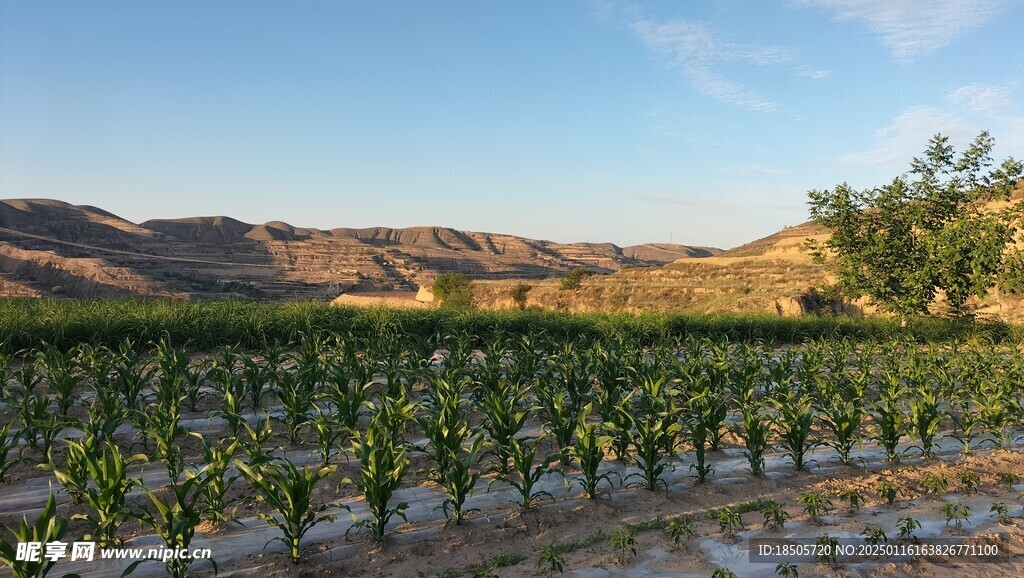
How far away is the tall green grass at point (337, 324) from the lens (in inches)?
444

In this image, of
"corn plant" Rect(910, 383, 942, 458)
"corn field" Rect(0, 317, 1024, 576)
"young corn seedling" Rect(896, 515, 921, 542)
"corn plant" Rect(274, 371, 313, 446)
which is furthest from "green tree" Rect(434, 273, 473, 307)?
"young corn seedling" Rect(896, 515, 921, 542)

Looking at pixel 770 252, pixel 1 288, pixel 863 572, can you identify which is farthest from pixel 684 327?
pixel 1 288

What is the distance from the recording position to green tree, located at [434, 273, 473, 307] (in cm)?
6081

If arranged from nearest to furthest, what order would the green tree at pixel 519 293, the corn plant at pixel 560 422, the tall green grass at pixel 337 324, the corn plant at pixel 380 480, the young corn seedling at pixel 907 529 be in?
the corn plant at pixel 380 480
the young corn seedling at pixel 907 529
the corn plant at pixel 560 422
the tall green grass at pixel 337 324
the green tree at pixel 519 293

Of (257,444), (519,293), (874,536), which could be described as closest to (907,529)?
(874,536)

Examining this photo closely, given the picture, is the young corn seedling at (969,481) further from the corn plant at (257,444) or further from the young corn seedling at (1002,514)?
the corn plant at (257,444)

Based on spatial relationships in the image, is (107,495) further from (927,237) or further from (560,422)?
(927,237)

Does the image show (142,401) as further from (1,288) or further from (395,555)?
(1,288)

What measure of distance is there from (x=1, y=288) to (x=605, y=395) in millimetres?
79077

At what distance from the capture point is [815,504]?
16.4 ft

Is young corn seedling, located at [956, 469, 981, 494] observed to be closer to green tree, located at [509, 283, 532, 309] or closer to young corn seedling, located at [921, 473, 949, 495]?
young corn seedling, located at [921, 473, 949, 495]

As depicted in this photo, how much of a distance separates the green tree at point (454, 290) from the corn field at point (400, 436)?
50473 millimetres

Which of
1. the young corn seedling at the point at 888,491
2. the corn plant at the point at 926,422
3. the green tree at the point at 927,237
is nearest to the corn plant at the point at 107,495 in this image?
the young corn seedling at the point at 888,491

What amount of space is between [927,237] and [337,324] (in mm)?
16259
